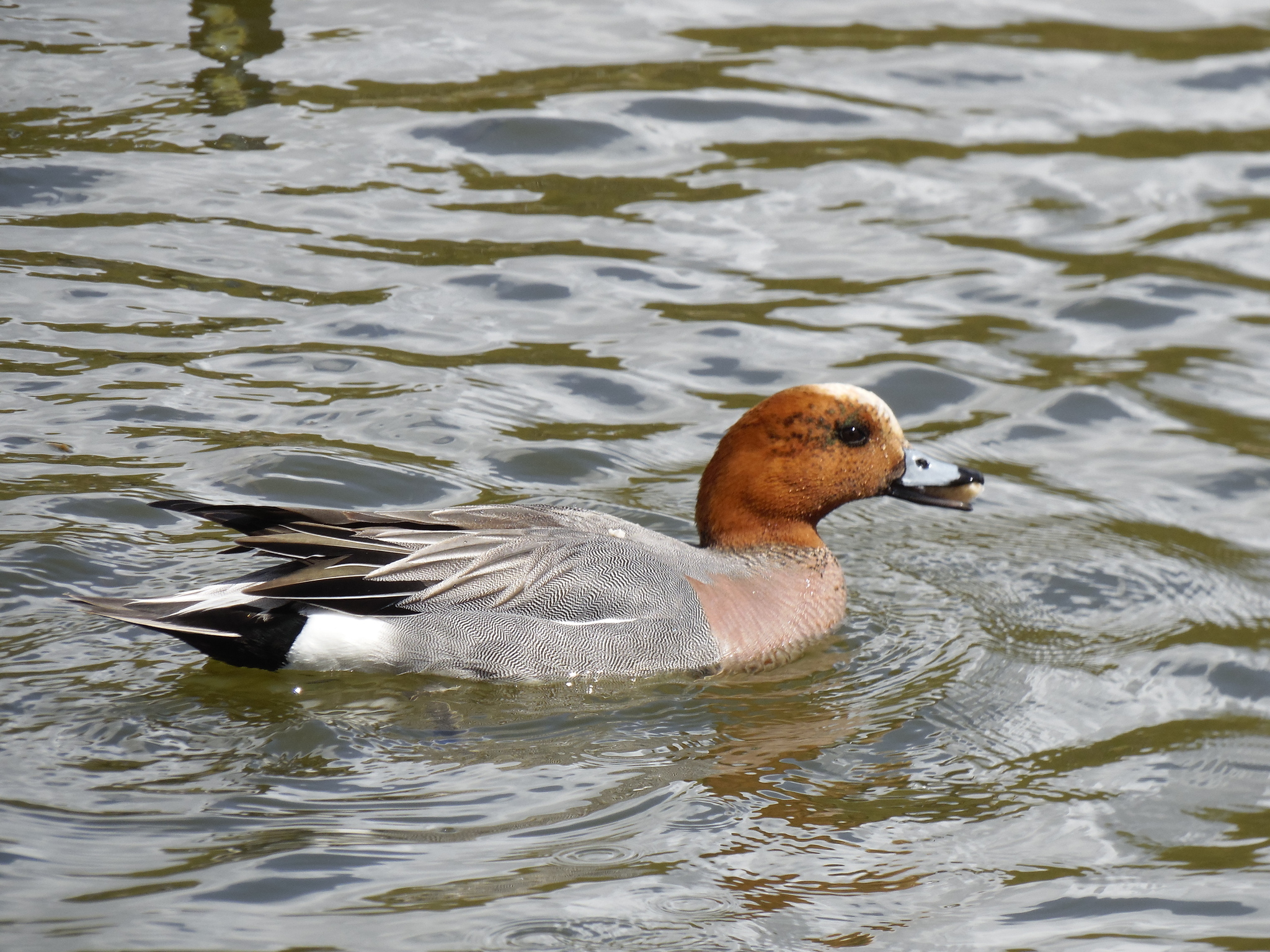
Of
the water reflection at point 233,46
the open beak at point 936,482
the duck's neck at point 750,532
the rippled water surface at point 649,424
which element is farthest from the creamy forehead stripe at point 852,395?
the water reflection at point 233,46

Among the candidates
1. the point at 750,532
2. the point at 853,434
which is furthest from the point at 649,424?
the point at 853,434

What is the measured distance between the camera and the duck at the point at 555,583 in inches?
194

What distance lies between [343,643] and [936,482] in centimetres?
229

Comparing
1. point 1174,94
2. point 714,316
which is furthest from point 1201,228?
point 714,316

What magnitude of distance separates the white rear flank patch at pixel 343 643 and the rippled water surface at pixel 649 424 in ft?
0.28

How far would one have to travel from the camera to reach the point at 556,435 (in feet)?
22.1

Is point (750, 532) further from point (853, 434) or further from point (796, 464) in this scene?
point (853, 434)

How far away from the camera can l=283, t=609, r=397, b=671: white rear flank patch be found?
Answer: 4.97m

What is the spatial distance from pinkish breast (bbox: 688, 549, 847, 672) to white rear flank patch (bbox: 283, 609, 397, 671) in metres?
1.07

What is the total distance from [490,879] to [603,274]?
4.53 meters

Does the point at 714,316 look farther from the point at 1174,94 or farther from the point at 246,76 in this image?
the point at 1174,94

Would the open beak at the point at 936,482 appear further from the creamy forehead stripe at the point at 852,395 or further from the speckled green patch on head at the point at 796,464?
the creamy forehead stripe at the point at 852,395

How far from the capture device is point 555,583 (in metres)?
5.13

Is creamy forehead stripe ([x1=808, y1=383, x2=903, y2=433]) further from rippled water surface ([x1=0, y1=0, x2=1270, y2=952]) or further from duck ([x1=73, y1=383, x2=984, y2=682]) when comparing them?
rippled water surface ([x1=0, y1=0, x2=1270, y2=952])
